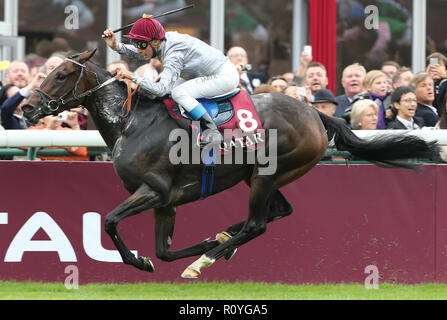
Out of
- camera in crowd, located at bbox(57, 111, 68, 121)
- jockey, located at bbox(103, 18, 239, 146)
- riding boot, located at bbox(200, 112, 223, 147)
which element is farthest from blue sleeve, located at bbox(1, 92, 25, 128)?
riding boot, located at bbox(200, 112, 223, 147)

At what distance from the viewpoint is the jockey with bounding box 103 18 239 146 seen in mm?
7379

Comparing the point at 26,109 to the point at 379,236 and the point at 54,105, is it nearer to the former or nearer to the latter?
the point at 54,105

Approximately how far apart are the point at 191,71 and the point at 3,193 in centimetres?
193

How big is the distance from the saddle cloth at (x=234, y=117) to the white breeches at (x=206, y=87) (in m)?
0.09

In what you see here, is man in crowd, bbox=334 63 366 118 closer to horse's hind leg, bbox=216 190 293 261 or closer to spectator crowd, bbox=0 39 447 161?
spectator crowd, bbox=0 39 447 161

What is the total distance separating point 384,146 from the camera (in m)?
7.95

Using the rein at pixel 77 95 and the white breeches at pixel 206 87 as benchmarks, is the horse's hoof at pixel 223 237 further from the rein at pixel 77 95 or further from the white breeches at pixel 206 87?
the rein at pixel 77 95

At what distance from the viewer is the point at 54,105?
7.52 m

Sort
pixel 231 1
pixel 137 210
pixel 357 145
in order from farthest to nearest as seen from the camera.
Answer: pixel 231 1 → pixel 357 145 → pixel 137 210

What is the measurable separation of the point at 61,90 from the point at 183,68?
0.93 meters

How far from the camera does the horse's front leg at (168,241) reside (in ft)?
24.9

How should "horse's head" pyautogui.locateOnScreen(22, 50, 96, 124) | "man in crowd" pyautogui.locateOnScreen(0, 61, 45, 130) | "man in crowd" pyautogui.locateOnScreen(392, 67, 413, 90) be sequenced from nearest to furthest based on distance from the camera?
"horse's head" pyautogui.locateOnScreen(22, 50, 96, 124) < "man in crowd" pyautogui.locateOnScreen(0, 61, 45, 130) < "man in crowd" pyautogui.locateOnScreen(392, 67, 413, 90)

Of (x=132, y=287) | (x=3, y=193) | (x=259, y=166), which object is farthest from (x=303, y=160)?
(x=3, y=193)
